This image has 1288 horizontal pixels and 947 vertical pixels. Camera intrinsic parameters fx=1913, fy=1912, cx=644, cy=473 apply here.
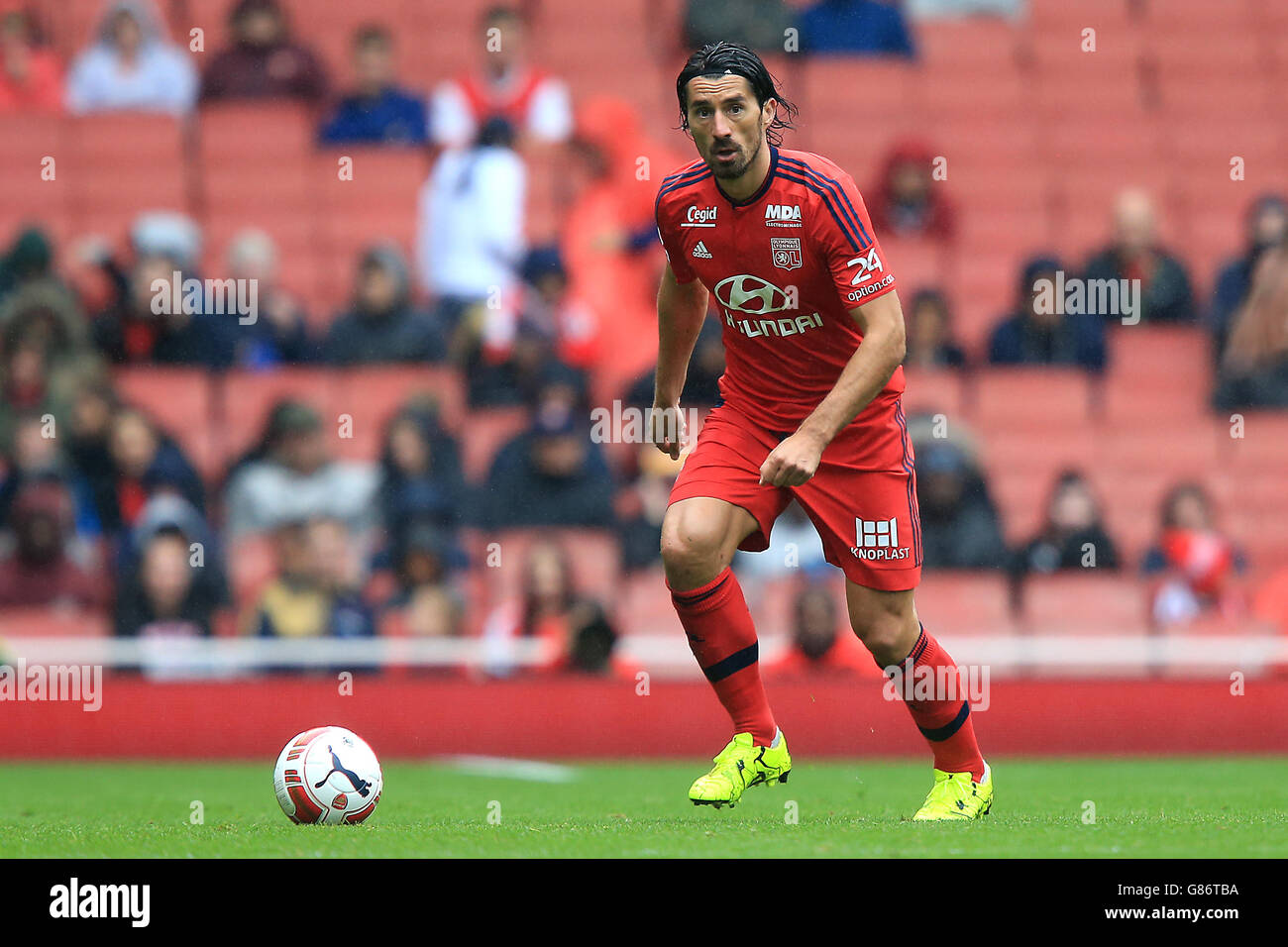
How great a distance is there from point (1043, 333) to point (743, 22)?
140 inches

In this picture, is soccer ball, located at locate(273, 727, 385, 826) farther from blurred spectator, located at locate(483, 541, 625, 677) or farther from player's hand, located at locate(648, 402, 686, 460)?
blurred spectator, located at locate(483, 541, 625, 677)

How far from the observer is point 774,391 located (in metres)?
6.33

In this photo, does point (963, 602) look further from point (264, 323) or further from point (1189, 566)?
point (264, 323)

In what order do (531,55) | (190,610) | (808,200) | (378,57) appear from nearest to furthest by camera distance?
(808,200) → (190,610) → (378,57) → (531,55)

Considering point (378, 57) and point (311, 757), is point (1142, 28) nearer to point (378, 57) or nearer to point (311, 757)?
point (378, 57)

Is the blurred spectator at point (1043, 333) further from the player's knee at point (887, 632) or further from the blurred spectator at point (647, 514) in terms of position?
the player's knee at point (887, 632)

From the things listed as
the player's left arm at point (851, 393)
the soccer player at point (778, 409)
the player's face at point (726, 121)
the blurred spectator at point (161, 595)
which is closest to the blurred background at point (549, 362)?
the blurred spectator at point (161, 595)

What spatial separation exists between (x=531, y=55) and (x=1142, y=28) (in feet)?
16.9

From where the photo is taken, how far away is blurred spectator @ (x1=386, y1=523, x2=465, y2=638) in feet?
36.2

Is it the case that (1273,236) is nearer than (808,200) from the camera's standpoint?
No

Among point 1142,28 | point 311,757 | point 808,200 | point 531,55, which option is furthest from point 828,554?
point 1142,28

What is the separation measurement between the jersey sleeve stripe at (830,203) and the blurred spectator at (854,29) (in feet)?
30.6

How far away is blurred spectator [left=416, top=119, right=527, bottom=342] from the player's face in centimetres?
687

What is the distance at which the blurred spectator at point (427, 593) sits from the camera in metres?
11.0
